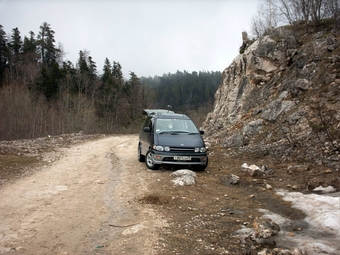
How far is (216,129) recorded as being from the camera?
60.3 feet

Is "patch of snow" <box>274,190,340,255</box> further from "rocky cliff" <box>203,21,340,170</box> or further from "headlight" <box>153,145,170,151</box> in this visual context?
"headlight" <box>153,145,170,151</box>

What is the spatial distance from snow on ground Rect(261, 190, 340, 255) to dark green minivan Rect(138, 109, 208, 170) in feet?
10.7

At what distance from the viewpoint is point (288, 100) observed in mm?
12367

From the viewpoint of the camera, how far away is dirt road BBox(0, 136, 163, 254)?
365cm

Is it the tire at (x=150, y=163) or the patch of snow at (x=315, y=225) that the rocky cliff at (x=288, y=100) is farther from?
the tire at (x=150, y=163)

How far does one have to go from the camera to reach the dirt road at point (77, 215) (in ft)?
12.0

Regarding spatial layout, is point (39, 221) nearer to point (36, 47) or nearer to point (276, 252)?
point (276, 252)

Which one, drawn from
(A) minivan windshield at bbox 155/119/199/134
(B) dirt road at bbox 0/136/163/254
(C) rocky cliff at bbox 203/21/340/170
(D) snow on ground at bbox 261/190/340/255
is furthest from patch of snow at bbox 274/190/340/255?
(A) minivan windshield at bbox 155/119/199/134

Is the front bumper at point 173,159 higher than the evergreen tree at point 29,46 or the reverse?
the reverse

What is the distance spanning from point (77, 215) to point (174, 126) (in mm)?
5457

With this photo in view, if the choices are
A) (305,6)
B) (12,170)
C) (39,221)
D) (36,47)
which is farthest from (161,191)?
(36,47)

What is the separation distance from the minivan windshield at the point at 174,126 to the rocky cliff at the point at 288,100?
2.84m

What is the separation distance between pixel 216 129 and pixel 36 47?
5088cm

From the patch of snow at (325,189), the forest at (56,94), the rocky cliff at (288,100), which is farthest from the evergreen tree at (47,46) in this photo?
the patch of snow at (325,189)
